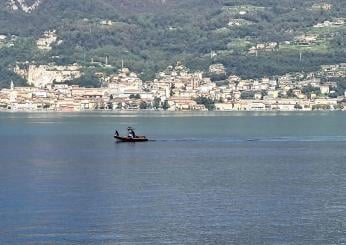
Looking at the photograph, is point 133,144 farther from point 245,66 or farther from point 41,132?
point 245,66

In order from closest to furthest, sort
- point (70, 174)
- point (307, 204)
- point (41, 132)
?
point (307, 204) → point (70, 174) → point (41, 132)

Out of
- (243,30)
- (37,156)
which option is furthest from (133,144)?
(243,30)

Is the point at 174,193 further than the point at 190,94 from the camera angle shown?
No

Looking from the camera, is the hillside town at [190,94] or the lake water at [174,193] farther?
the hillside town at [190,94]

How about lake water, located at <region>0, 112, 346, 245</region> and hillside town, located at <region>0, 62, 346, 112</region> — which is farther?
hillside town, located at <region>0, 62, 346, 112</region>
